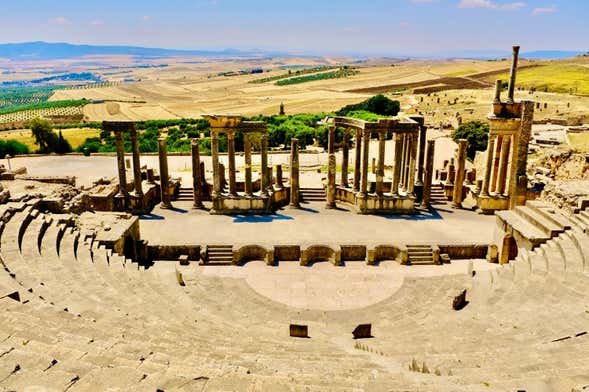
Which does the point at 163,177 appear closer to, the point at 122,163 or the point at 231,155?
the point at 122,163

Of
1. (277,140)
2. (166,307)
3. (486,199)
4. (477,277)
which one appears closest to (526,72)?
(277,140)

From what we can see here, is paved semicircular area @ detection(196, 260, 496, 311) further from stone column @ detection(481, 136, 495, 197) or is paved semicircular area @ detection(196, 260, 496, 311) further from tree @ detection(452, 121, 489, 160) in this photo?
tree @ detection(452, 121, 489, 160)

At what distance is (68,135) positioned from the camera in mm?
87000

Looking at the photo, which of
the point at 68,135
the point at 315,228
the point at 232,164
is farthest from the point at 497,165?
the point at 68,135

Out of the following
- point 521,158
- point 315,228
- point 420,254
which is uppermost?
point 521,158

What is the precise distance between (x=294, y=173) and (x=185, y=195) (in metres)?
8.97

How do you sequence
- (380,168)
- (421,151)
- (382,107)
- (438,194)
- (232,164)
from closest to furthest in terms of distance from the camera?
(232,164) < (380,168) < (421,151) < (438,194) < (382,107)

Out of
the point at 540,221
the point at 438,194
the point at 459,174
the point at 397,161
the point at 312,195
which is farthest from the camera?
the point at 438,194

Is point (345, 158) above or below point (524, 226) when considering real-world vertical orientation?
above

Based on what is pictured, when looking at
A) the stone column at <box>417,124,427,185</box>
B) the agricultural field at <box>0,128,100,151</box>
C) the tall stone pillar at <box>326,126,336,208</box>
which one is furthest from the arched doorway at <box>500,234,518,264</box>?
the agricultural field at <box>0,128,100,151</box>

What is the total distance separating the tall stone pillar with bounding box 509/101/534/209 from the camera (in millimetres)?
30156

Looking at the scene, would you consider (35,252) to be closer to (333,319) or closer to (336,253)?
(333,319)

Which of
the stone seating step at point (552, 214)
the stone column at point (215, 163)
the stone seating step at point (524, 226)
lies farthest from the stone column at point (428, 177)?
the stone column at point (215, 163)

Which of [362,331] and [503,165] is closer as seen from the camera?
[362,331]
